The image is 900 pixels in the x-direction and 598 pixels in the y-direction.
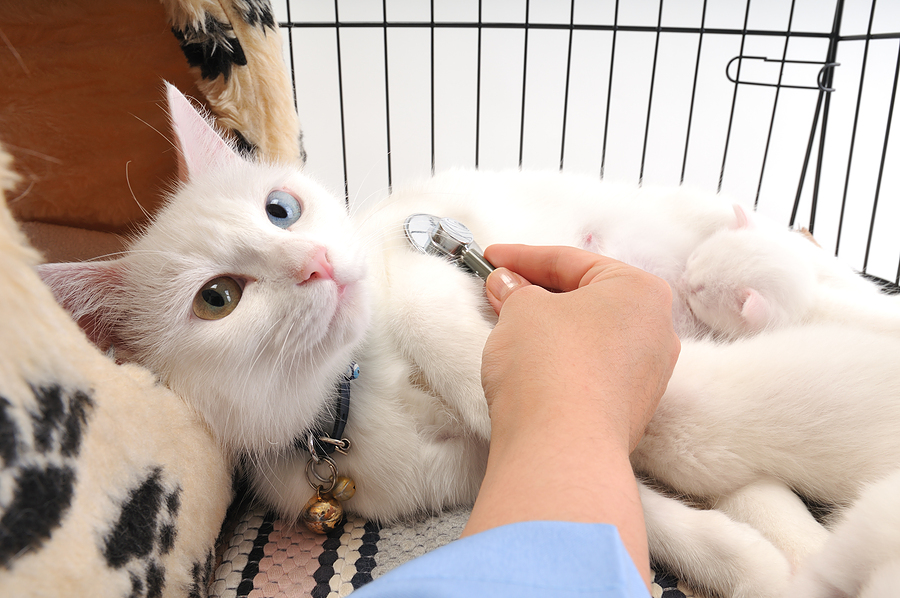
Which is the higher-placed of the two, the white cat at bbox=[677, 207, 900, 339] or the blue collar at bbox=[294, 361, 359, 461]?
the white cat at bbox=[677, 207, 900, 339]

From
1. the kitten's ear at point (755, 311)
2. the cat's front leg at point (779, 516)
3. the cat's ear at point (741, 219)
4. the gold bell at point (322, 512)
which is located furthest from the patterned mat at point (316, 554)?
the cat's ear at point (741, 219)

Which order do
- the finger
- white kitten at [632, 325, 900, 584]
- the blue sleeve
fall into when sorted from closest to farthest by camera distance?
1. the blue sleeve
2. white kitten at [632, 325, 900, 584]
3. the finger

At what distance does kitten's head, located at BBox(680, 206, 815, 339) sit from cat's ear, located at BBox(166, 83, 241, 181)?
98 cm

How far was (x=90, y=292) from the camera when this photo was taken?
73 cm

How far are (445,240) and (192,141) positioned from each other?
0.49 metres

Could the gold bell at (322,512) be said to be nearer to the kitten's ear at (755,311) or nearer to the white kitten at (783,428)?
the white kitten at (783,428)

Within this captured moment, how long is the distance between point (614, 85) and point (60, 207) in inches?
74.8

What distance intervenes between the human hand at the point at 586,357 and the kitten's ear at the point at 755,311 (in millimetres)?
366

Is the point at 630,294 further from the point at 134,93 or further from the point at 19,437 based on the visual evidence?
the point at 134,93

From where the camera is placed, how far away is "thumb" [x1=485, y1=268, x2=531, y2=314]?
0.81 metres

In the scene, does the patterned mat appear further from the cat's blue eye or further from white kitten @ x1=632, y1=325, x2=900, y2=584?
the cat's blue eye

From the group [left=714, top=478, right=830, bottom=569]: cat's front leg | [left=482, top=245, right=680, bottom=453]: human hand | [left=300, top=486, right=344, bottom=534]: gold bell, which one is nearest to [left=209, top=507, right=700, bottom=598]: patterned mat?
[left=300, top=486, right=344, bottom=534]: gold bell

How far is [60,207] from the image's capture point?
127cm

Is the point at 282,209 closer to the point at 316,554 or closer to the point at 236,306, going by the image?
the point at 236,306
